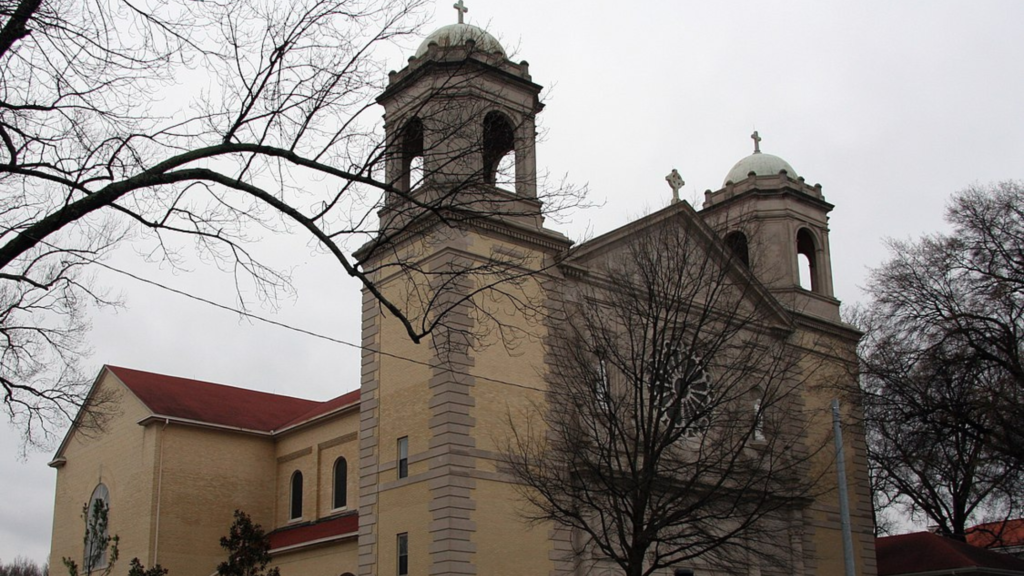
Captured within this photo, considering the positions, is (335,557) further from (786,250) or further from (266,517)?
(786,250)

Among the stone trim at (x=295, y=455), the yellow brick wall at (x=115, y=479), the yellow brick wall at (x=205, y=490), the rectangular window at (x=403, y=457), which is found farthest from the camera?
the stone trim at (x=295, y=455)

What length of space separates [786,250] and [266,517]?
881 inches

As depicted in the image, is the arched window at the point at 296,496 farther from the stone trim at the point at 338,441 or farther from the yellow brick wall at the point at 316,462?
the stone trim at the point at 338,441

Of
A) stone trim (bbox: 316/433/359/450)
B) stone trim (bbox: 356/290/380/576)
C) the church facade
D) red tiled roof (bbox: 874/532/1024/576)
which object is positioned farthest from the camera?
Result: stone trim (bbox: 316/433/359/450)

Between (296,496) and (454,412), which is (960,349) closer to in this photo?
(454,412)

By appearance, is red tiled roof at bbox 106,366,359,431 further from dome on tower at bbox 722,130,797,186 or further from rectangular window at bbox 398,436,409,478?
dome on tower at bbox 722,130,797,186

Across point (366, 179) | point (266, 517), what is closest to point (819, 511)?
point (266, 517)

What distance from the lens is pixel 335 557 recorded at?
1293 inches

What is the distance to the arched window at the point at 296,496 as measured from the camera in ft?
139

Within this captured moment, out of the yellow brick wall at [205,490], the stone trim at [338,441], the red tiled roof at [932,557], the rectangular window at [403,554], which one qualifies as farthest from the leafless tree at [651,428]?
the yellow brick wall at [205,490]

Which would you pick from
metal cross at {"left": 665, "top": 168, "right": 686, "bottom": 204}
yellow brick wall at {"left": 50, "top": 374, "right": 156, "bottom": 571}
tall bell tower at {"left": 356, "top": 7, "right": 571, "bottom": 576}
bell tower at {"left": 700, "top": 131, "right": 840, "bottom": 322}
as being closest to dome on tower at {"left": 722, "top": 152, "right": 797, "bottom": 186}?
bell tower at {"left": 700, "top": 131, "right": 840, "bottom": 322}

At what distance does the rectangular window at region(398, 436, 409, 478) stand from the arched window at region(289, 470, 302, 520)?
1506 centimetres

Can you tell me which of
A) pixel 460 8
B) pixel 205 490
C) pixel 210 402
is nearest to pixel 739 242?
pixel 460 8

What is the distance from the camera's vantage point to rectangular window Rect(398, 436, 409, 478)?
28.3 m
